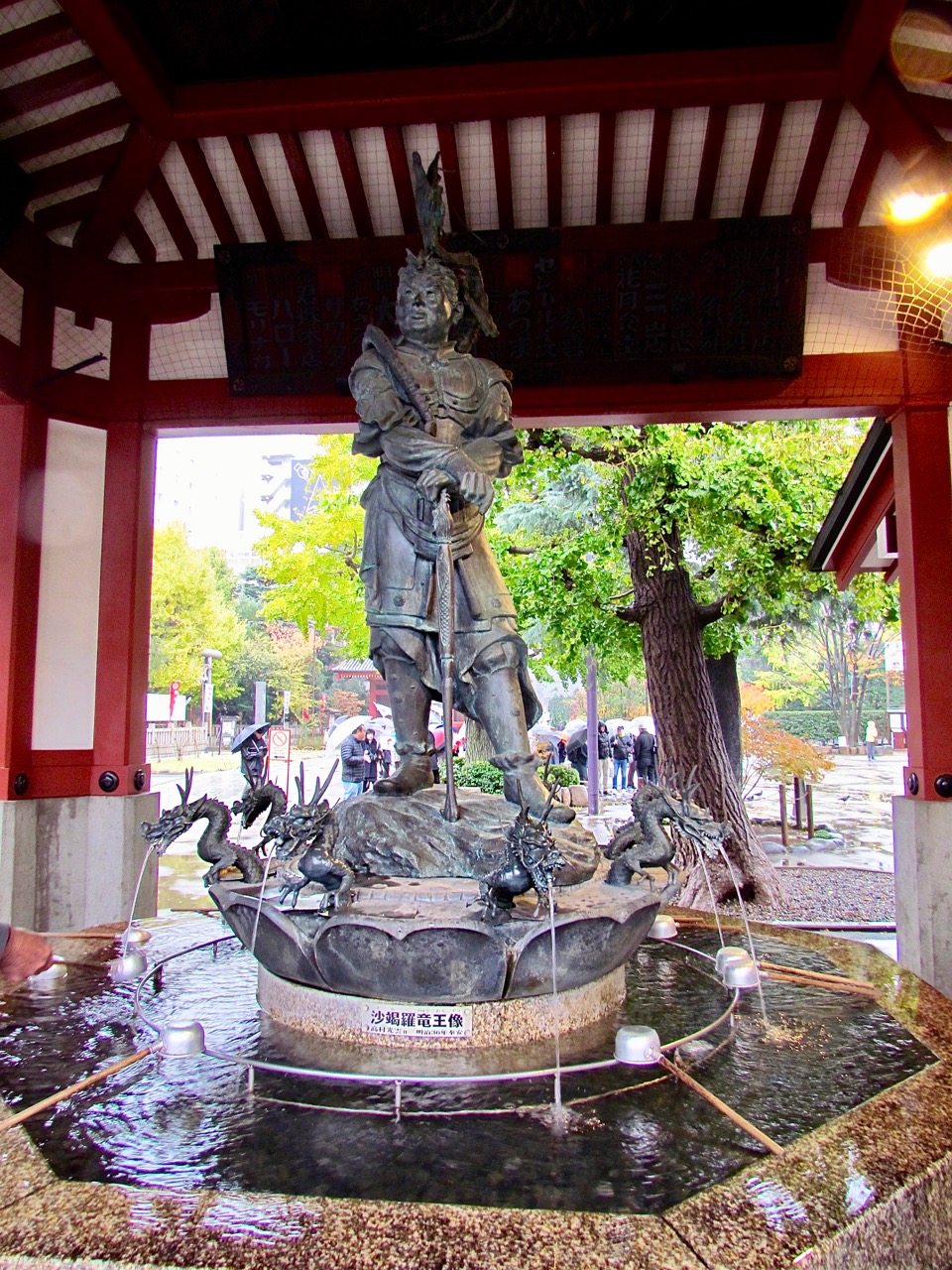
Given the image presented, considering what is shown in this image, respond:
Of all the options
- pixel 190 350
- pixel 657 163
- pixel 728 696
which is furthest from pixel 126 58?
pixel 728 696

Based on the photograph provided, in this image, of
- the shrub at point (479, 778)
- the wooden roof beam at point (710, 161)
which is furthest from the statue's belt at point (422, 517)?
the shrub at point (479, 778)

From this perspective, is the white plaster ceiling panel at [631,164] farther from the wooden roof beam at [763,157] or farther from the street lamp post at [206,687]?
the street lamp post at [206,687]

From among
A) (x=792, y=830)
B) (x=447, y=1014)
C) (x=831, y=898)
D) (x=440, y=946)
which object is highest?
(x=440, y=946)

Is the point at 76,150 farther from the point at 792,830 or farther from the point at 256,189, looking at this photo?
the point at 792,830

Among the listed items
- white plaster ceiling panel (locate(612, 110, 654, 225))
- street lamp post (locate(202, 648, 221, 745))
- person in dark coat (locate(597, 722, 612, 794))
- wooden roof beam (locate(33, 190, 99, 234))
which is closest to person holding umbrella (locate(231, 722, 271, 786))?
wooden roof beam (locate(33, 190, 99, 234))

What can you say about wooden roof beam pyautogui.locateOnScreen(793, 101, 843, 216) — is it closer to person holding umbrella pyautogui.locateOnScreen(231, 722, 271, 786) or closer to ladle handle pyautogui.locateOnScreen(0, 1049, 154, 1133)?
person holding umbrella pyautogui.locateOnScreen(231, 722, 271, 786)

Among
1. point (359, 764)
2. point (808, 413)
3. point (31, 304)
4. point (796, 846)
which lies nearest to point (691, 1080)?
point (808, 413)

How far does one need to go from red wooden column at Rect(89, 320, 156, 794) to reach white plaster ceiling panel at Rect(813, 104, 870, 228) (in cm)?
512

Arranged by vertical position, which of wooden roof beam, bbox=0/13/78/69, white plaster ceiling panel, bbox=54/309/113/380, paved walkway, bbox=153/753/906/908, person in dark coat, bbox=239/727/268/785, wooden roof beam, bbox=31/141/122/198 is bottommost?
paved walkway, bbox=153/753/906/908

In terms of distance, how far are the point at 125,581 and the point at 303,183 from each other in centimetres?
317

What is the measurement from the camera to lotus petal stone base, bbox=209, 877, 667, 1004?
2766mm

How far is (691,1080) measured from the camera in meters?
2.58

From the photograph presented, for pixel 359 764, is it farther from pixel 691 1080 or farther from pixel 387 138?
pixel 691 1080

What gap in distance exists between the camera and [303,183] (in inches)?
243
